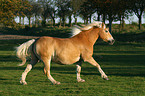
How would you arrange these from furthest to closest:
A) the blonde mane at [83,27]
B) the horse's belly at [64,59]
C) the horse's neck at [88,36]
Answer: the blonde mane at [83,27], the horse's neck at [88,36], the horse's belly at [64,59]

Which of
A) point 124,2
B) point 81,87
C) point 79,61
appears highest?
point 124,2

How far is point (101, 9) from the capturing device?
167ft

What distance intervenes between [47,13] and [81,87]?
91.2m

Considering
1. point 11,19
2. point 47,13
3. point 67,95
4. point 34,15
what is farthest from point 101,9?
point 34,15

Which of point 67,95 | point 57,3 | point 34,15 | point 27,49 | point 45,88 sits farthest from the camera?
point 34,15

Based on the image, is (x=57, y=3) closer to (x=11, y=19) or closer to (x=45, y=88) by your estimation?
(x=11, y=19)

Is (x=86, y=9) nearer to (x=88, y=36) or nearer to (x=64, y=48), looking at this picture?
(x=88, y=36)

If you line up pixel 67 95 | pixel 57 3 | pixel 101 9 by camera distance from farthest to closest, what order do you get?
pixel 57 3
pixel 101 9
pixel 67 95

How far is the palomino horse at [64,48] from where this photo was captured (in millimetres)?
10633

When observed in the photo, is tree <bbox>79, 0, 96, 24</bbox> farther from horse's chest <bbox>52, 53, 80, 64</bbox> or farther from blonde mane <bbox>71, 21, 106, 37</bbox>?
horse's chest <bbox>52, 53, 80, 64</bbox>

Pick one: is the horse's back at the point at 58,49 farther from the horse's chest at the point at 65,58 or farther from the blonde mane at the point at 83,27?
the blonde mane at the point at 83,27

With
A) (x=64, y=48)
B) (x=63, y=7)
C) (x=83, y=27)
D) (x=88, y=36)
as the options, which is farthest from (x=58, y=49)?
(x=63, y=7)

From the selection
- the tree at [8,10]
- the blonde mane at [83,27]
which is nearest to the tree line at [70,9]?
the tree at [8,10]

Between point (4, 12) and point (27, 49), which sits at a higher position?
point (4, 12)
